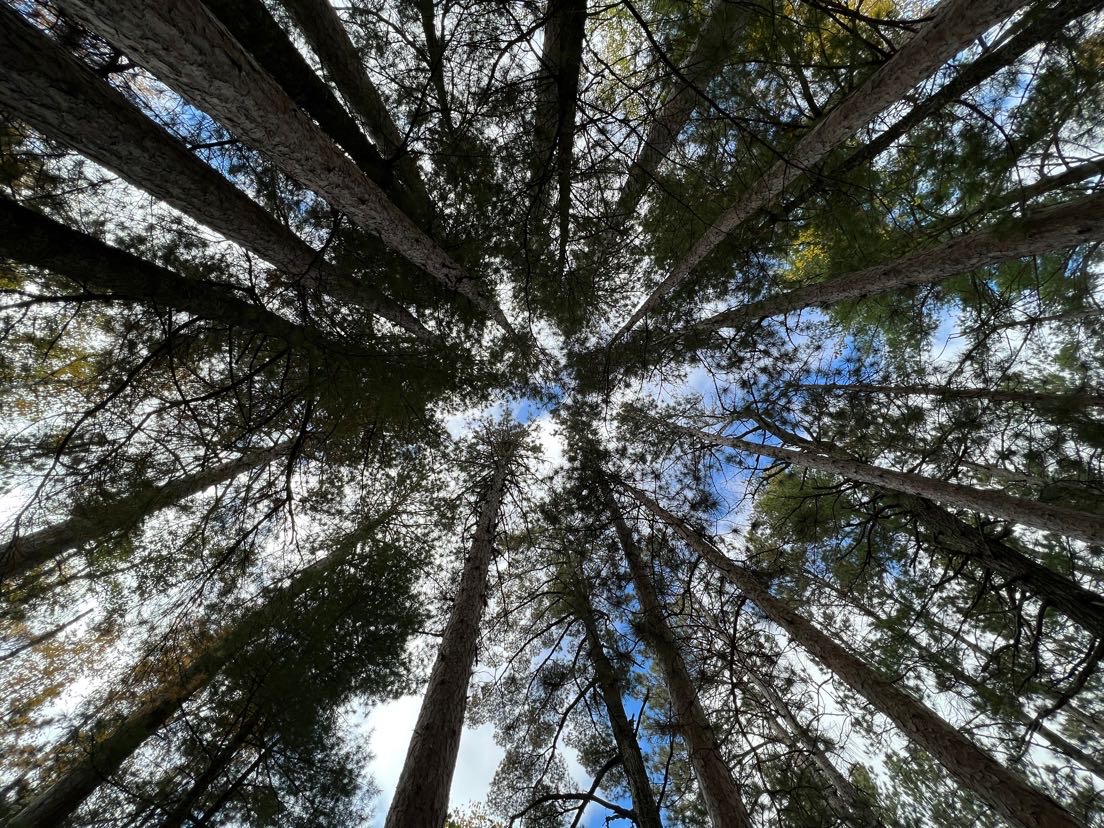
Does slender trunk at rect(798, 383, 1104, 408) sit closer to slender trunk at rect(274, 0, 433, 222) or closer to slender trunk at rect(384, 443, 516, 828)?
slender trunk at rect(384, 443, 516, 828)

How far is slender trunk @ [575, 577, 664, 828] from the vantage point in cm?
328

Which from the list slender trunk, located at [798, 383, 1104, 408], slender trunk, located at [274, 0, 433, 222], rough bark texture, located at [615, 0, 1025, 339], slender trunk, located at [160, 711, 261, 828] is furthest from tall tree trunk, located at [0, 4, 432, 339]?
slender trunk, located at [798, 383, 1104, 408]

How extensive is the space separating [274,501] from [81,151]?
2.71 metres

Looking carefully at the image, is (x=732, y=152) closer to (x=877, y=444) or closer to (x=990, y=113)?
(x=990, y=113)

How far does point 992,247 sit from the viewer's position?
2418 millimetres

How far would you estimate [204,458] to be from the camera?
3.27 meters

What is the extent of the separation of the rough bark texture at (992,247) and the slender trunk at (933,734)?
3147 millimetres

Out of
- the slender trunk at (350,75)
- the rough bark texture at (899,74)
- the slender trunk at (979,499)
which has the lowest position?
the slender trunk at (979,499)

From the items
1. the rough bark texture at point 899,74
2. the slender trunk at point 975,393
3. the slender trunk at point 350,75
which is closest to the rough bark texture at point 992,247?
the rough bark texture at point 899,74

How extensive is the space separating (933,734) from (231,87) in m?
5.93

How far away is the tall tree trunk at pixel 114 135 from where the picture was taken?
1.65 metres

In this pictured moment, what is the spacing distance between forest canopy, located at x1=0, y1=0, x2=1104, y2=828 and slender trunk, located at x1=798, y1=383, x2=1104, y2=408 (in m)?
0.11

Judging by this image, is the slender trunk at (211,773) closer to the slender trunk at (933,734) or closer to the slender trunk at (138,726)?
the slender trunk at (138,726)

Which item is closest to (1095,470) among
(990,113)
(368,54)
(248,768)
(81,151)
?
(990,113)
